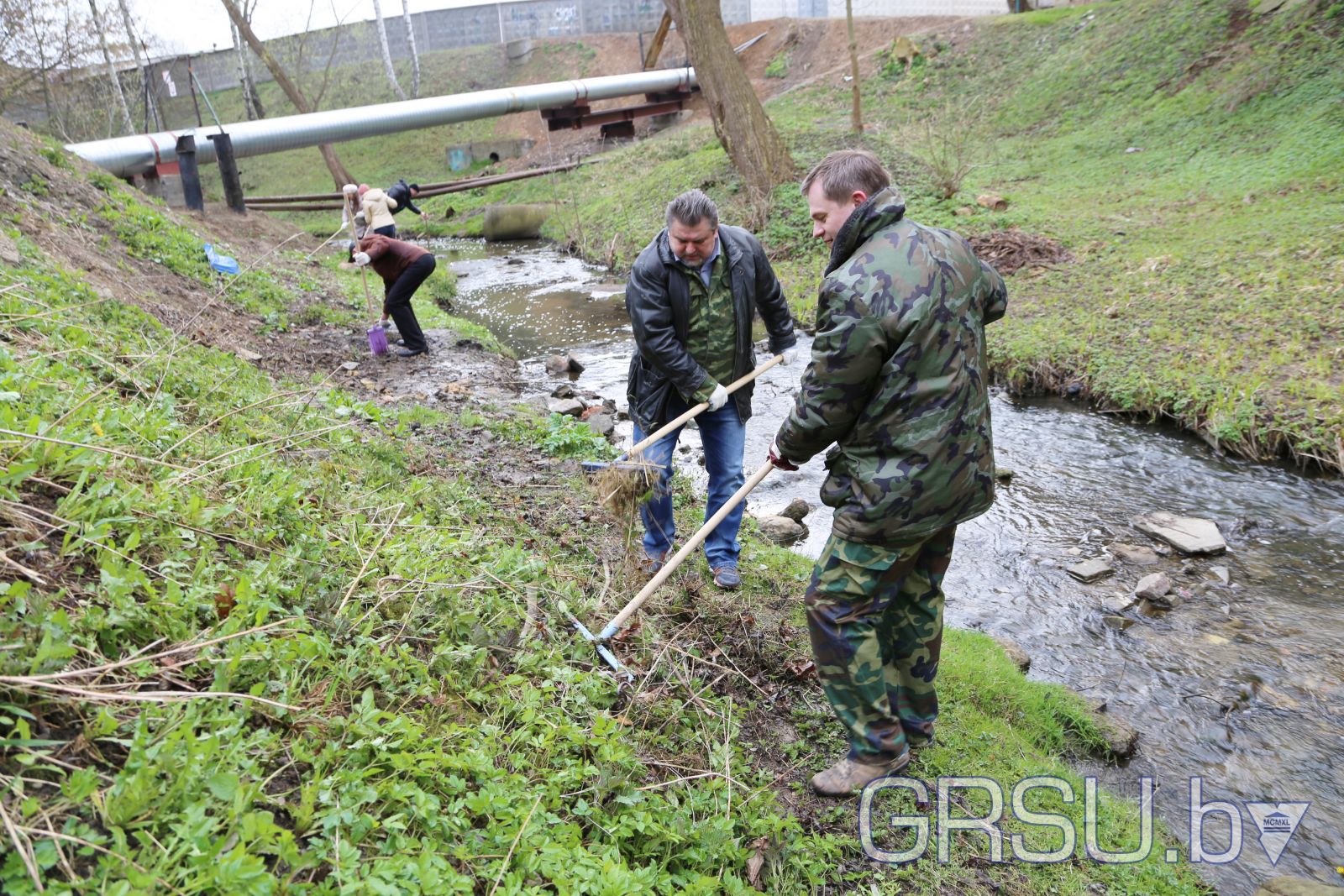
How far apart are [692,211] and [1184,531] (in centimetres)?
405

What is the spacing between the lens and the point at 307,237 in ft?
55.6

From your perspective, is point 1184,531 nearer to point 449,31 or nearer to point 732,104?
point 732,104

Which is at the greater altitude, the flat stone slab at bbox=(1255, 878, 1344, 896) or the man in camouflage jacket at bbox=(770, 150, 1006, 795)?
Result: the man in camouflage jacket at bbox=(770, 150, 1006, 795)

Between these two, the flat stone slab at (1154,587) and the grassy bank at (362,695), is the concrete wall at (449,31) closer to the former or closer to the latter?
the flat stone slab at (1154,587)

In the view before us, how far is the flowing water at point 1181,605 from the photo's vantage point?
11.6 ft

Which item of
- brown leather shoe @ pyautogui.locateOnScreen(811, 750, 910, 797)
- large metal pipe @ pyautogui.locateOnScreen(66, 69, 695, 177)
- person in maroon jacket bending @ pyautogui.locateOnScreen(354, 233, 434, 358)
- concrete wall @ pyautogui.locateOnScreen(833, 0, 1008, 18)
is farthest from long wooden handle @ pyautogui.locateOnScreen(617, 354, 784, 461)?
concrete wall @ pyautogui.locateOnScreen(833, 0, 1008, 18)

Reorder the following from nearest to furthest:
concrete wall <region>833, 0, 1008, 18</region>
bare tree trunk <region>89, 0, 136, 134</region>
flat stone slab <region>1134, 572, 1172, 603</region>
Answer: flat stone slab <region>1134, 572, 1172, 603</region> → bare tree trunk <region>89, 0, 136, 134</region> → concrete wall <region>833, 0, 1008, 18</region>

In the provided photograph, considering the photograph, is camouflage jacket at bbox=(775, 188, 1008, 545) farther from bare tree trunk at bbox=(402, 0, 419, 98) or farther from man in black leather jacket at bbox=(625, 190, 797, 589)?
bare tree trunk at bbox=(402, 0, 419, 98)

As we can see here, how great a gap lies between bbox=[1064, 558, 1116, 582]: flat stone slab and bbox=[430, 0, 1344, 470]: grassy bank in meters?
2.12

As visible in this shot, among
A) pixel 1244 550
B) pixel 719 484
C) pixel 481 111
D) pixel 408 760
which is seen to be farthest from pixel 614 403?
pixel 481 111

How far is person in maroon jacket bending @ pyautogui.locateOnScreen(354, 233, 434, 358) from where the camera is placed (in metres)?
8.15

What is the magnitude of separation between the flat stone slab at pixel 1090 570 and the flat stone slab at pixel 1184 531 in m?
0.54

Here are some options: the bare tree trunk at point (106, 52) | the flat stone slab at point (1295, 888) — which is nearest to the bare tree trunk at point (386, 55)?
the bare tree trunk at point (106, 52)

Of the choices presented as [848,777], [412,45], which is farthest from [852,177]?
[412,45]
